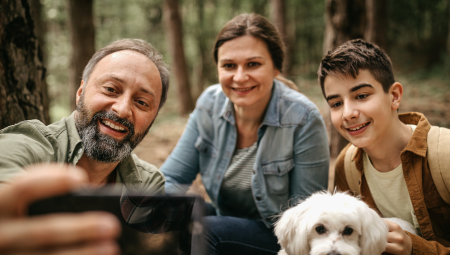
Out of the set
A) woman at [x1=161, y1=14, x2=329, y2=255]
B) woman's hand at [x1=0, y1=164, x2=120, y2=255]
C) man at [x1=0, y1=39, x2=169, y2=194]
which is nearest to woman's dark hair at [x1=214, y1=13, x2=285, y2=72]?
woman at [x1=161, y1=14, x2=329, y2=255]

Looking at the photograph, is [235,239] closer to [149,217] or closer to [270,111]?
[270,111]

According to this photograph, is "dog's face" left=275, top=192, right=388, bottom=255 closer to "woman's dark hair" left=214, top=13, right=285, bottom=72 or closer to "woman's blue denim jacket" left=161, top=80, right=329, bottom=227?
"woman's blue denim jacket" left=161, top=80, right=329, bottom=227

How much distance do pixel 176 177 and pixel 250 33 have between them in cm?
146

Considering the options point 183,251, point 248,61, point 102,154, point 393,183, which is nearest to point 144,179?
point 102,154

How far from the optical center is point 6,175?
112cm

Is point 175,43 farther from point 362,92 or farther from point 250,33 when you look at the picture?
point 362,92

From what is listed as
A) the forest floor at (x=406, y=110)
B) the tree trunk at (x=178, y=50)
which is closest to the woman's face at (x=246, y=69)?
the forest floor at (x=406, y=110)

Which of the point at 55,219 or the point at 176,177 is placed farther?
the point at 176,177

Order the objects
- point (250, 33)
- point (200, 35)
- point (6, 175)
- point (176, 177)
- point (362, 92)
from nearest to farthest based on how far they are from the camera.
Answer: point (6, 175), point (362, 92), point (250, 33), point (176, 177), point (200, 35)

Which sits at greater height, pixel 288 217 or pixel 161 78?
pixel 161 78

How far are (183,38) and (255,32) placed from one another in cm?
921

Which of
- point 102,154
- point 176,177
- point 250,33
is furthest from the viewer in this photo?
point 176,177

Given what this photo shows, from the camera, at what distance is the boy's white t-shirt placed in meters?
1.96

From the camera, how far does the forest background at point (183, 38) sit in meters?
2.31
